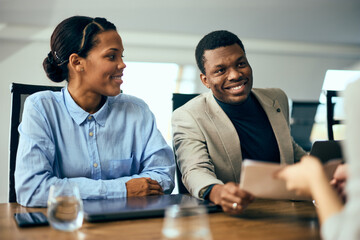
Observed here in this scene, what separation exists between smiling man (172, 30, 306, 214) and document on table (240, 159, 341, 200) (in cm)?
51

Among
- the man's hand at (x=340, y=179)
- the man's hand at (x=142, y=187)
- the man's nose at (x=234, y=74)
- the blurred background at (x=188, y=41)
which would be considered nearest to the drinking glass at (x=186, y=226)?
the man's hand at (x=340, y=179)

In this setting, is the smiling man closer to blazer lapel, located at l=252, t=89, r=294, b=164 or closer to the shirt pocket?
blazer lapel, located at l=252, t=89, r=294, b=164

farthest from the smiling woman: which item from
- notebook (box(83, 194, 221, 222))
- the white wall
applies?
the white wall

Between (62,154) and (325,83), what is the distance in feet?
20.1

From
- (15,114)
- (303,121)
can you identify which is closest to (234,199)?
(15,114)

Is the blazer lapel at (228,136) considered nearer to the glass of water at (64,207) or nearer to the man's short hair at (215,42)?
the man's short hair at (215,42)

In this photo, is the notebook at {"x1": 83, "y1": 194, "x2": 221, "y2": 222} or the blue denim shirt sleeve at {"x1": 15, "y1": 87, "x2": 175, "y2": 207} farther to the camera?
the blue denim shirt sleeve at {"x1": 15, "y1": 87, "x2": 175, "y2": 207}

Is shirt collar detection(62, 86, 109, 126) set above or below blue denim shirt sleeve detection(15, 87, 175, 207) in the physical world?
above

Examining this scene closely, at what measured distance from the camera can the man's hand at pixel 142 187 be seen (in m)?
1.44

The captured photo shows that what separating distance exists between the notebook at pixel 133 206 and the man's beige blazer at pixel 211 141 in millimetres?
190

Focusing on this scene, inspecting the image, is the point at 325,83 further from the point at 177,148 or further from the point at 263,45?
the point at 177,148

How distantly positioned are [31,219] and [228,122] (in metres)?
0.98

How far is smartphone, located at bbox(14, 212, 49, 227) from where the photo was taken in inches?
41.2

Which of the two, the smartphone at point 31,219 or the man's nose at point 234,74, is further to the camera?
the man's nose at point 234,74
